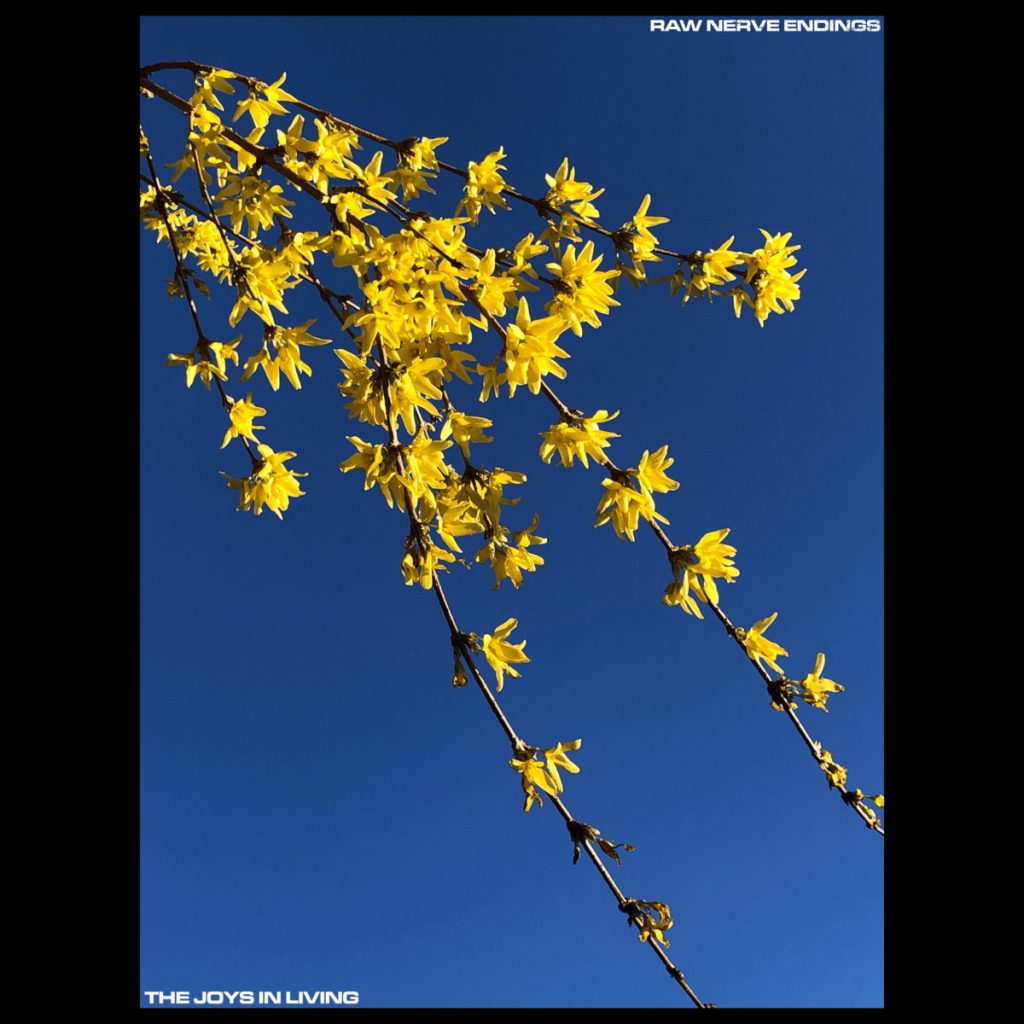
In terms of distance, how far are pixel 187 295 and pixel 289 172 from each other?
705 mm

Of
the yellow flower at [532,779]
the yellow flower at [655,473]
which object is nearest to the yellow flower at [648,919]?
the yellow flower at [532,779]

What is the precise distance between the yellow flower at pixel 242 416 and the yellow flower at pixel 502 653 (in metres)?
0.93

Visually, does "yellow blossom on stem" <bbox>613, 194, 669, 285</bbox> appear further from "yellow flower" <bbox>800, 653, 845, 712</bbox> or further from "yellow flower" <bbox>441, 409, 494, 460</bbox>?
"yellow flower" <bbox>800, 653, 845, 712</bbox>

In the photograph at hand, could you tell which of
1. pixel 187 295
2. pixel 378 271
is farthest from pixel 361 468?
pixel 187 295

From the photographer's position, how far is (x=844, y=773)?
5.65 ft

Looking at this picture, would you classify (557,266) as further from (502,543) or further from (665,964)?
(665,964)

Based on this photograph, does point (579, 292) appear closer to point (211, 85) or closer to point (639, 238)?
point (639, 238)

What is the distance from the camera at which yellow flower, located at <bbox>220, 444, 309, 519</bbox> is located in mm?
1791

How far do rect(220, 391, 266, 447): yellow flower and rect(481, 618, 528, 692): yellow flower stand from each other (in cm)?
93

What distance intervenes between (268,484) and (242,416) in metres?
0.21

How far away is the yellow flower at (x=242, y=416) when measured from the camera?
5.90ft

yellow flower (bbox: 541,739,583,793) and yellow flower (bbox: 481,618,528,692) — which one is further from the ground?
yellow flower (bbox: 481,618,528,692)

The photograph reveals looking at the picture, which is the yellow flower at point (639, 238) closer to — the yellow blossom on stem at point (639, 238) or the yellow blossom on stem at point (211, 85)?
the yellow blossom on stem at point (639, 238)

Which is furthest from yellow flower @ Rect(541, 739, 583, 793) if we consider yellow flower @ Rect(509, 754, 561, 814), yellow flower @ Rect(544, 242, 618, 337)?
yellow flower @ Rect(544, 242, 618, 337)
